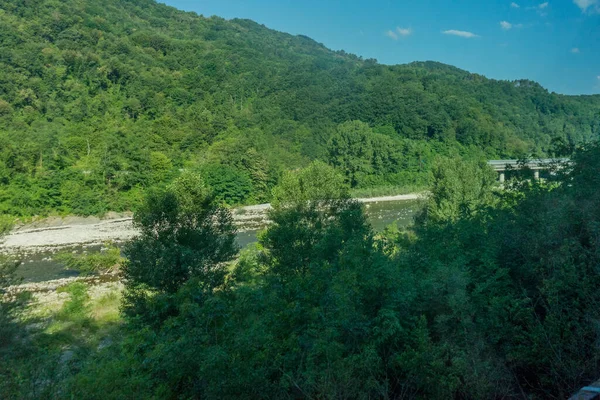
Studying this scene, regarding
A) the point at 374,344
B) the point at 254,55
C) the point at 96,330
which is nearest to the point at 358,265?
the point at 374,344

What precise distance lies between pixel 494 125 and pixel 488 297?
76.8m

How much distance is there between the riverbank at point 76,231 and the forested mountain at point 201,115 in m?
2.17

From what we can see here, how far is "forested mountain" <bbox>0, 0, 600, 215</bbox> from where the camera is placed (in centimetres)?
4669

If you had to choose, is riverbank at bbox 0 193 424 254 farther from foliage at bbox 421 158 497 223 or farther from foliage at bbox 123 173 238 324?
foliage at bbox 123 173 238 324

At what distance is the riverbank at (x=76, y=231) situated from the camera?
101 ft

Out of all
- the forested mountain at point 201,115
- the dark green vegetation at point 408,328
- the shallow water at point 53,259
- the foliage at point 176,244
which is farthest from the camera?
the forested mountain at point 201,115

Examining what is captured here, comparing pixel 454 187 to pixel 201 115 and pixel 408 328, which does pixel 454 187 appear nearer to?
pixel 408 328

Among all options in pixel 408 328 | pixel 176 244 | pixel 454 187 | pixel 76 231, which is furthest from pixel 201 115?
pixel 408 328

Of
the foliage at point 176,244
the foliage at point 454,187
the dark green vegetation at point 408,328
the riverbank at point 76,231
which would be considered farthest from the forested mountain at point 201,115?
the dark green vegetation at point 408,328

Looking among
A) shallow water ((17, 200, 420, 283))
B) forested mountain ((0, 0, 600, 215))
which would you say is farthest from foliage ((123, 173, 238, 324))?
forested mountain ((0, 0, 600, 215))

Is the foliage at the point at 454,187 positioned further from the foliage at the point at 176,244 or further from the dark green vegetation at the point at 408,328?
the foliage at the point at 176,244

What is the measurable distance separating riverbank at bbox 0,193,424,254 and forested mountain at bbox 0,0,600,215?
2167 mm

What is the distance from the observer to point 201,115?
64.7 m

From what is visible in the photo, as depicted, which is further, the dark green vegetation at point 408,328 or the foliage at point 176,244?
the foliage at point 176,244
